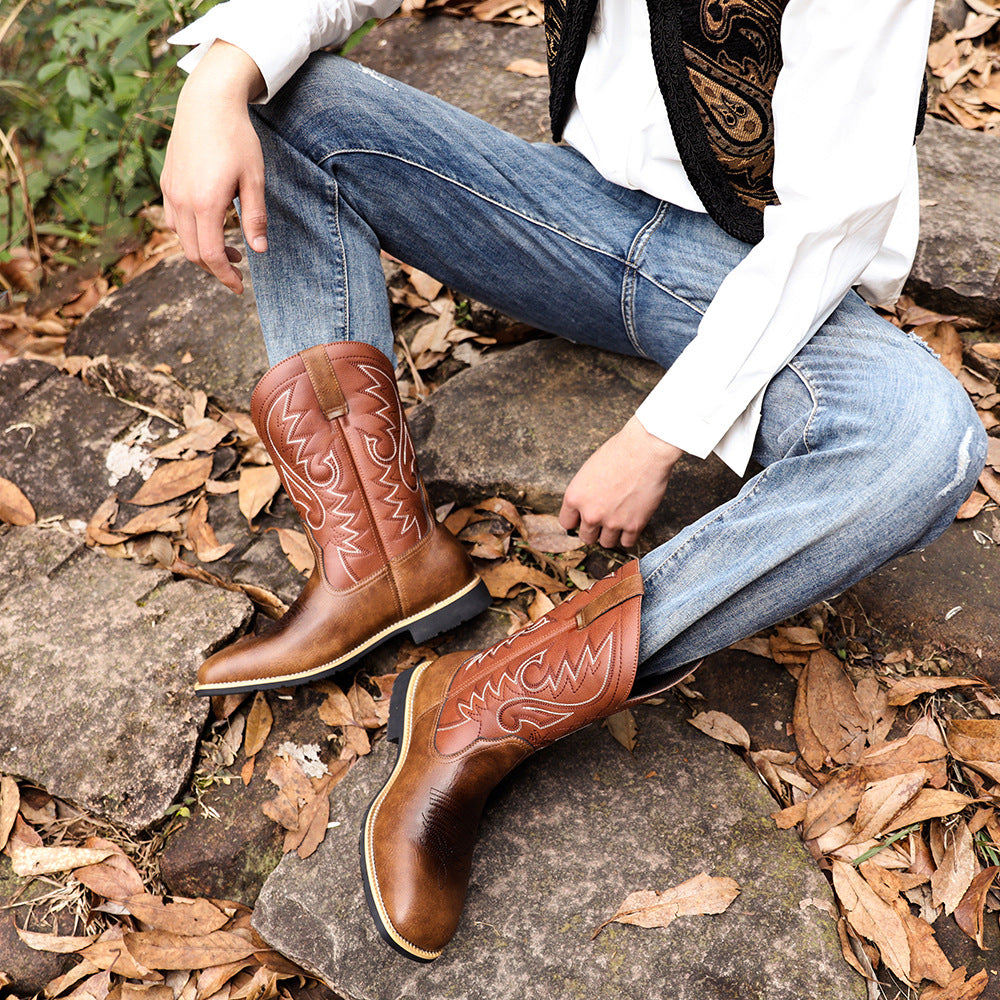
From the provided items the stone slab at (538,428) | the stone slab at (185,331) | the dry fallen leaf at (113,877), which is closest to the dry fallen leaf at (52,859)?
the dry fallen leaf at (113,877)

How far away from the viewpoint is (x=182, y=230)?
1.63m

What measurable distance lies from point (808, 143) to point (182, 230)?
1.16 m

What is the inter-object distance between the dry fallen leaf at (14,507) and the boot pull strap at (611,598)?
168cm

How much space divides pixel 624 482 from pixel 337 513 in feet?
2.05

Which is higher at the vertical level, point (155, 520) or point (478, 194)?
point (478, 194)

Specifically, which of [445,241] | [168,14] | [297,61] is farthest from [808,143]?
[168,14]

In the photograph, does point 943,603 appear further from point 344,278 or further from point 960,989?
point 344,278

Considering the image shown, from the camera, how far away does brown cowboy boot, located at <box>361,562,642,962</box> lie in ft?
4.96

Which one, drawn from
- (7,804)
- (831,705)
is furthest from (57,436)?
(831,705)

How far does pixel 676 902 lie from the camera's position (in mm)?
1575

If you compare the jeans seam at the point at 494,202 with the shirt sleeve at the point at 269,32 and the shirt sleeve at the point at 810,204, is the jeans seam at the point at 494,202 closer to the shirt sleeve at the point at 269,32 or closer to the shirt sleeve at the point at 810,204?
the shirt sleeve at the point at 269,32

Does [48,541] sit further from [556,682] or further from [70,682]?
[556,682]

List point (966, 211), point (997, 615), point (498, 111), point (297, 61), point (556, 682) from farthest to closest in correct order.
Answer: point (498, 111), point (966, 211), point (997, 615), point (297, 61), point (556, 682)

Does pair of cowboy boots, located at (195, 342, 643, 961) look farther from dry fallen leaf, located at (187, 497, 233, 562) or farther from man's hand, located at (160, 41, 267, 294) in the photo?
dry fallen leaf, located at (187, 497, 233, 562)
